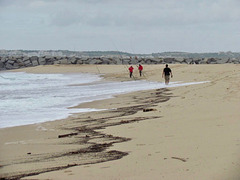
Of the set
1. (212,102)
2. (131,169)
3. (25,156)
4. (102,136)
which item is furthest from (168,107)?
(131,169)

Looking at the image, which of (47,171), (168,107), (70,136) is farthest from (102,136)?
(168,107)

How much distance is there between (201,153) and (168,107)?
451 centimetres

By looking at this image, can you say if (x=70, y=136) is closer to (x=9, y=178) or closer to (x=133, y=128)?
(x=133, y=128)

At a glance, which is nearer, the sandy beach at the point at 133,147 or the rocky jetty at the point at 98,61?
the sandy beach at the point at 133,147

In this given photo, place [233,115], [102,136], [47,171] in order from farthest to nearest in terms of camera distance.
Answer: [233,115], [102,136], [47,171]

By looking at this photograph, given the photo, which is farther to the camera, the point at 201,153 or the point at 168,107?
the point at 168,107

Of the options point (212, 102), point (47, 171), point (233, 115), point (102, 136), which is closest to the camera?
point (47, 171)

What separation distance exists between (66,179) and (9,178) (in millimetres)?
638

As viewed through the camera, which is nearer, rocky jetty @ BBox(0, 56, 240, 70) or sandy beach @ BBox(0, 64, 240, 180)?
sandy beach @ BBox(0, 64, 240, 180)

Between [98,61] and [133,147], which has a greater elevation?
[133,147]

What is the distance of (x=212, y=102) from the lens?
9.11 meters

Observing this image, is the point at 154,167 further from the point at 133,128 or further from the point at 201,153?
the point at 133,128

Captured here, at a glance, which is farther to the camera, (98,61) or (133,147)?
(98,61)

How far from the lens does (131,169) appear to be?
4.38 metres
